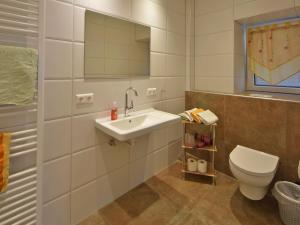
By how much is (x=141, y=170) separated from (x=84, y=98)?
106cm

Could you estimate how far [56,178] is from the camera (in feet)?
4.73

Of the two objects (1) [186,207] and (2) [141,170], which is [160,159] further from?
(1) [186,207]

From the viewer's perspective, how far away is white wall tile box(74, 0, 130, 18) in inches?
58.9

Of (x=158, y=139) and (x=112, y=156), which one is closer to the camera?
(x=112, y=156)

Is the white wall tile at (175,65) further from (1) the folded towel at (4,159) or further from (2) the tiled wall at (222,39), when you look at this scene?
(1) the folded towel at (4,159)

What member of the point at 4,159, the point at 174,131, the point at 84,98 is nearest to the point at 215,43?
the point at 174,131

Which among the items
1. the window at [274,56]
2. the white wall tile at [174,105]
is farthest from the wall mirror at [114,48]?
the window at [274,56]

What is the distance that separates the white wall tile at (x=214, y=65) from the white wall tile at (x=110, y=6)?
1230 mm

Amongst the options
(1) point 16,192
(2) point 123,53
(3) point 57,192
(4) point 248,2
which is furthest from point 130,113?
(4) point 248,2

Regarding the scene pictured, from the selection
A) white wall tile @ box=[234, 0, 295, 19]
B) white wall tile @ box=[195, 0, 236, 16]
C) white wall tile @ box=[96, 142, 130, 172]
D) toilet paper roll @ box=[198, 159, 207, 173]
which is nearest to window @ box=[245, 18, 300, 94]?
white wall tile @ box=[234, 0, 295, 19]

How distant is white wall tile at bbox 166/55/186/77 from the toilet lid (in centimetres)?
115

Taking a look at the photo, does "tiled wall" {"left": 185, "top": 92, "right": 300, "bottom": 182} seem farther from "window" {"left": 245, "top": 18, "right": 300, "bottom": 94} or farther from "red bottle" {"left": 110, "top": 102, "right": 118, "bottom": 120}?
"red bottle" {"left": 110, "top": 102, "right": 118, "bottom": 120}

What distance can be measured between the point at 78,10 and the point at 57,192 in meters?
1.35

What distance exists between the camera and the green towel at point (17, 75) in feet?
3.49
